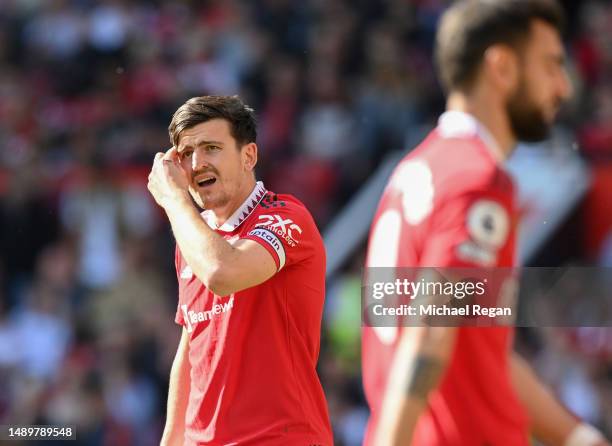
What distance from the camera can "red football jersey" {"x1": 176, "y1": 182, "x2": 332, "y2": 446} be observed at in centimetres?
413

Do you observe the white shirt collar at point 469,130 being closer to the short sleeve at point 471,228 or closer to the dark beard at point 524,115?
the dark beard at point 524,115

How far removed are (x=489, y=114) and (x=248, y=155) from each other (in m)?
1.49

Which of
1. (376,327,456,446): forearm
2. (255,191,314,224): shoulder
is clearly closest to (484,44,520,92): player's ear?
(376,327,456,446): forearm

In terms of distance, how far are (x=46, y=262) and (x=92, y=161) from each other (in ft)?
3.36

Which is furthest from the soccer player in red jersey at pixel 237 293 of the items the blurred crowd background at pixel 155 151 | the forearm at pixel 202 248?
the blurred crowd background at pixel 155 151

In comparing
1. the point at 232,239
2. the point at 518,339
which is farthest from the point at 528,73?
the point at 518,339

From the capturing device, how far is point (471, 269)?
9.96ft

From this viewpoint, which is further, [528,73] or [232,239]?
[232,239]

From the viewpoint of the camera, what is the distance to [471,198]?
2969 mm

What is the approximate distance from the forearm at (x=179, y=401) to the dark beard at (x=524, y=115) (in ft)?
5.74

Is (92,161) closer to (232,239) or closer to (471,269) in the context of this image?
(232,239)

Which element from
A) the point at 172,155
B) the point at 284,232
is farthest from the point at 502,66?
the point at 172,155

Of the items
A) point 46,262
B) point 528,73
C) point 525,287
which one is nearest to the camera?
point 528,73

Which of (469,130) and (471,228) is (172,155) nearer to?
(469,130)
